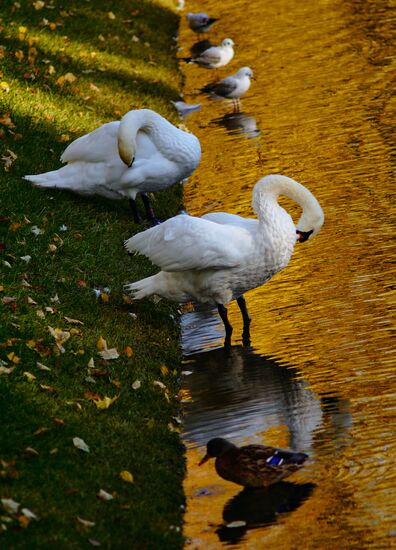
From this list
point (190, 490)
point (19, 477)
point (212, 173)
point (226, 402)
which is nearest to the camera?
point (19, 477)

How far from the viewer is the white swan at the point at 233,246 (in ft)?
31.1

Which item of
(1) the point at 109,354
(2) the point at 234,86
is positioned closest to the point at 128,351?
(1) the point at 109,354

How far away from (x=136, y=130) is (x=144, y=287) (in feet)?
7.47

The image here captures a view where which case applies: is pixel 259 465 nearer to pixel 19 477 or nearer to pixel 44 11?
pixel 19 477

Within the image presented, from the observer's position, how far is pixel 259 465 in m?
7.10

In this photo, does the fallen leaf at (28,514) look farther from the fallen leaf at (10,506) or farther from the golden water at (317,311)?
the golden water at (317,311)

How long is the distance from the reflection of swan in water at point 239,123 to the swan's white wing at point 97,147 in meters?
4.19

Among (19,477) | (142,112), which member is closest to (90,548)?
(19,477)

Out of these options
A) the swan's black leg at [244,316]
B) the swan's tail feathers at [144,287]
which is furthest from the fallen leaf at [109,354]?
the swan's black leg at [244,316]

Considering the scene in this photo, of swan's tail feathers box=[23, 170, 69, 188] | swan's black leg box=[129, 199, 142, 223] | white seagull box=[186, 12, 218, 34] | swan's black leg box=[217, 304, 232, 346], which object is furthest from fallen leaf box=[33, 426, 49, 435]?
white seagull box=[186, 12, 218, 34]

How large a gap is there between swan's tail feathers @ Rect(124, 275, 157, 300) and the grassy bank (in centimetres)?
19

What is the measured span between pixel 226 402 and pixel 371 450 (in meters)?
1.60

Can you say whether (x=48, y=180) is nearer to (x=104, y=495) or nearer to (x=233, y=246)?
(x=233, y=246)

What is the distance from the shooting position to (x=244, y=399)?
8.78 metres
